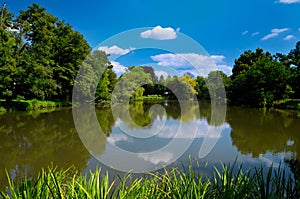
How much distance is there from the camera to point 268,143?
7.54 meters

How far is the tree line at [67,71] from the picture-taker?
55.9 feet

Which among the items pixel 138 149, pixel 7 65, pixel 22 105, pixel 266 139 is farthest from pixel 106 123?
pixel 22 105

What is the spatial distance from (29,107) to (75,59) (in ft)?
24.7

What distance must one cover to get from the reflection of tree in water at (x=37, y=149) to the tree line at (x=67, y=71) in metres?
7.83

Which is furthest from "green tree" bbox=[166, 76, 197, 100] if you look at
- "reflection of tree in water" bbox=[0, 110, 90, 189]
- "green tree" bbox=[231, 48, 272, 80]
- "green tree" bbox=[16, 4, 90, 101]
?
"reflection of tree in water" bbox=[0, 110, 90, 189]

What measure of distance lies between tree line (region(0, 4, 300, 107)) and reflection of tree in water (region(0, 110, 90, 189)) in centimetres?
783

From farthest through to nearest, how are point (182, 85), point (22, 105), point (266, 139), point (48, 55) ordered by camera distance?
point (182, 85)
point (48, 55)
point (22, 105)
point (266, 139)

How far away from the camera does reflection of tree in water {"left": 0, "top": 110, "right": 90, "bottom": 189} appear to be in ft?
17.1

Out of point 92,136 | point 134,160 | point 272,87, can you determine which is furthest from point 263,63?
point 134,160

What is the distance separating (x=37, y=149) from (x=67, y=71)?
1766 cm

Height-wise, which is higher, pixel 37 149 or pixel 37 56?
pixel 37 56

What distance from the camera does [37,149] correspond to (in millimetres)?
6723

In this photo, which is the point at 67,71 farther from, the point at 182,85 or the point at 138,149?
the point at 138,149

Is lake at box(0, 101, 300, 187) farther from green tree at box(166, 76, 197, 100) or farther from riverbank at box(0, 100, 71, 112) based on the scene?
green tree at box(166, 76, 197, 100)
